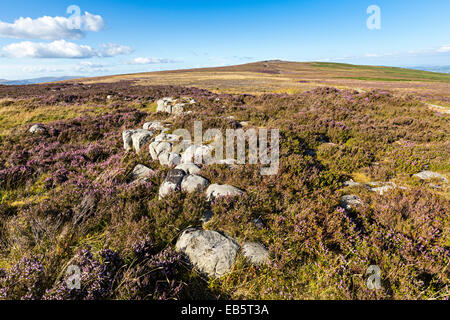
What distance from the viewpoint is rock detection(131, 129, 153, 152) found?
362 inches

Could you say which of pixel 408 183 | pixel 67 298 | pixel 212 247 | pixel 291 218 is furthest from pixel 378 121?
pixel 67 298

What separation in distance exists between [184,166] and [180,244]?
3.10 meters

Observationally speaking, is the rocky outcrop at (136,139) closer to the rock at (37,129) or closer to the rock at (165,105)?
the rock at (37,129)

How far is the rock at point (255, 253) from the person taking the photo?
3.51 meters

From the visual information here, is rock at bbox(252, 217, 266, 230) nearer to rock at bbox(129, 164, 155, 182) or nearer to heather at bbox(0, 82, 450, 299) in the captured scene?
heather at bbox(0, 82, 450, 299)

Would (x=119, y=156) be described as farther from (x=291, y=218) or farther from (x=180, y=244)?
(x=291, y=218)

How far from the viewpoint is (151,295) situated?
299 centimetres

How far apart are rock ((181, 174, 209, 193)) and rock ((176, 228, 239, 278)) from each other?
4.71ft

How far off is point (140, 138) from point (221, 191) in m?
5.97

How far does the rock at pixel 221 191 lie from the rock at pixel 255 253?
135cm

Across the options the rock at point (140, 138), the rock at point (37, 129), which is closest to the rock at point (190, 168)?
the rock at point (140, 138)

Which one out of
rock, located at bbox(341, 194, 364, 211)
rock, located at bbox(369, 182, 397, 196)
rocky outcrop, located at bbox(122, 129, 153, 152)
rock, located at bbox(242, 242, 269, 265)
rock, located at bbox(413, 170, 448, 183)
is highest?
rocky outcrop, located at bbox(122, 129, 153, 152)

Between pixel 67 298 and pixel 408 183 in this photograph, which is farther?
pixel 408 183

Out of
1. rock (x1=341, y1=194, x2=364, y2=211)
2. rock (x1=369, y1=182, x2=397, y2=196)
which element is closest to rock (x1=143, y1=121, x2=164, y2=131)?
rock (x1=341, y1=194, x2=364, y2=211)
